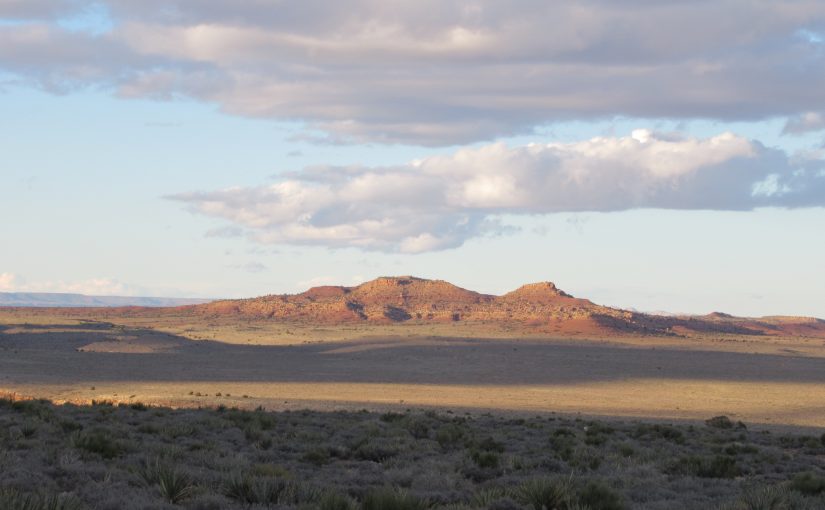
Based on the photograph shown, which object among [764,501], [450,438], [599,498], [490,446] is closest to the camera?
[764,501]

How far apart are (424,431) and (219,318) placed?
510 feet

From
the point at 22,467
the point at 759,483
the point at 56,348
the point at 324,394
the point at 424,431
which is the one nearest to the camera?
the point at 22,467

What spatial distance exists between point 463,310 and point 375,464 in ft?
499

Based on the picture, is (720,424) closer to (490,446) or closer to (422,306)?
(490,446)

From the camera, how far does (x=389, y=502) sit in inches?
436

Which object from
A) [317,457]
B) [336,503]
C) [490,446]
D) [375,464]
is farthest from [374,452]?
[336,503]

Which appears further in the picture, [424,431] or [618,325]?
[618,325]

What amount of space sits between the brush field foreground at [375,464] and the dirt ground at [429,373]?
41.8ft

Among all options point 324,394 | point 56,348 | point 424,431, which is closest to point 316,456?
point 424,431

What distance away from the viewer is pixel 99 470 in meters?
13.5

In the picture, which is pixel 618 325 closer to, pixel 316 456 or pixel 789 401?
pixel 789 401

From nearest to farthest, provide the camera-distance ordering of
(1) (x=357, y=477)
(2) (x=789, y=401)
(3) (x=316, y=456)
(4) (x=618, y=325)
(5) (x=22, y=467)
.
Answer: (5) (x=22, y=467), (1) (x=357, y=477), (3) (x=316, y=456), (2) (x=789, y=401), (4) (x=618, y=325)

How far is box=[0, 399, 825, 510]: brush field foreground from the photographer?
39.1ft

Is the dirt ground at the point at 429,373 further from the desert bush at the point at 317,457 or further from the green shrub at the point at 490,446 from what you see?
the desert bush at the point at 317,457
